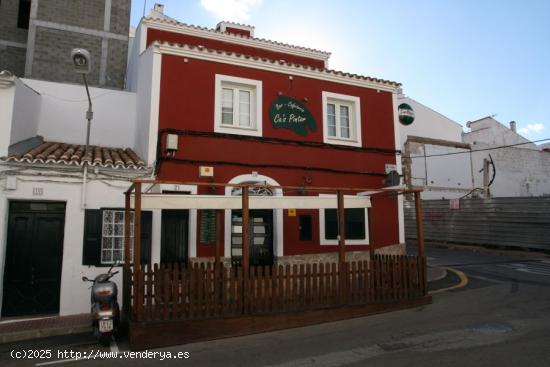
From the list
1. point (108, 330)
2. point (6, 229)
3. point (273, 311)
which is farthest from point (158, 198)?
point (6, 229)

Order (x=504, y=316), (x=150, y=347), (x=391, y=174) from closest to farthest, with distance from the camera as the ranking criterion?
(x=150, y=347) < (x=504, y=316) < (x=391, y=174)

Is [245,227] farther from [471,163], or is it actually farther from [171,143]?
[471,163]

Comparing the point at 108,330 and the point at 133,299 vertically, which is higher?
the point at 133,299

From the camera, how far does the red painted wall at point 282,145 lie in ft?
31.4

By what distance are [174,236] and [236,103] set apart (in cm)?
379

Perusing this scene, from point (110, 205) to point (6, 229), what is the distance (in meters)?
2.01

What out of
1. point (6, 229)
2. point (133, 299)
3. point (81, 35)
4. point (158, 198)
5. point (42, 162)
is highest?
point (81, 35)

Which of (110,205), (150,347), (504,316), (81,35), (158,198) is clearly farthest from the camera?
(81,35)

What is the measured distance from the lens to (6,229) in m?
7.98

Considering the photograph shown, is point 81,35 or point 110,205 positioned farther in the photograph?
point 81,35

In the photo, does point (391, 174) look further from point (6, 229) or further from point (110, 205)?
point (6, 229)

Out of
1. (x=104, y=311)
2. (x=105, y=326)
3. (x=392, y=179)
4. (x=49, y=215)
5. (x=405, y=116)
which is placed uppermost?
(x=405, y=116)

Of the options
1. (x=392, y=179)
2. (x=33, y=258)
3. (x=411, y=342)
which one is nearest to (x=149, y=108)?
(x=33, y=258)

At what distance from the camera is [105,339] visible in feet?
20.6
